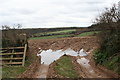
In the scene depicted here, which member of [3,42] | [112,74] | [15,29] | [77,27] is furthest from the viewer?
[77,27]

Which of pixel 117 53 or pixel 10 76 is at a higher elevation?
pixel 117 53

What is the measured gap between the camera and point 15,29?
18.4 m

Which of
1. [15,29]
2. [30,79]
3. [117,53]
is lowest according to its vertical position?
[30,79]

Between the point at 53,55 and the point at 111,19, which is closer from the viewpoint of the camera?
the point at 111,19

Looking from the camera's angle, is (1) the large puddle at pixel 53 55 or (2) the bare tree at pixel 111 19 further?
(1) the large puddle at pixel 53 55

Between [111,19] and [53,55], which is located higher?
[111,19]

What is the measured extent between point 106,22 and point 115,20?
124cm

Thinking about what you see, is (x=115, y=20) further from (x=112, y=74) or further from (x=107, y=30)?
(x=112, y=74)

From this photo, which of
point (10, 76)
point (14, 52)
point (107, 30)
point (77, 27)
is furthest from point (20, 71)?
point (77, 27)

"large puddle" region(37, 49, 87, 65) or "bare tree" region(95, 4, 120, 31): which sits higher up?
"bare tree" region(95, 4, 120, 31)

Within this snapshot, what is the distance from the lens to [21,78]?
1070 cm

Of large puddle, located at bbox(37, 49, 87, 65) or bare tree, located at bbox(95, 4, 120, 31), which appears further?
large puddle, located at bbox(37, 49, 87, 65)

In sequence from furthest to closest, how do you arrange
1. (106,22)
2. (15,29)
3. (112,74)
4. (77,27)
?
(77,27), (15,29), (106,22), (112,74)

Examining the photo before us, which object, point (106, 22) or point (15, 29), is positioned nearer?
point (106, 22)
